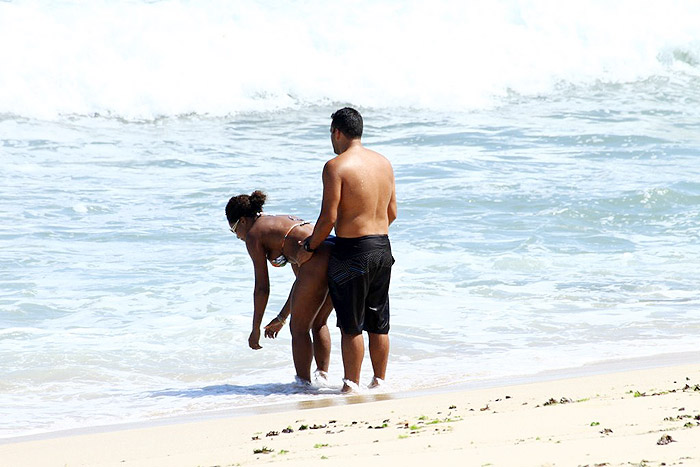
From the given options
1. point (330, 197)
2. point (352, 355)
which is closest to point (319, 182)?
point (352, 355)

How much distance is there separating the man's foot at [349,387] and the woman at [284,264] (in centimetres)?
27

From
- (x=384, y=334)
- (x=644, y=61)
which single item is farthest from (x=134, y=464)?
(x=644, y=61)

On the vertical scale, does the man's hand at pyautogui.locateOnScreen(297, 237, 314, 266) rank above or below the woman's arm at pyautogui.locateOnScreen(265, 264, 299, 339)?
above

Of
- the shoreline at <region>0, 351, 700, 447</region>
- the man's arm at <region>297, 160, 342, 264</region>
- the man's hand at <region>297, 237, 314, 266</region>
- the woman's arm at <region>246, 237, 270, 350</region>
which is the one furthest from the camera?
the woman's arm at <region>246, 237, 270, 350</region>

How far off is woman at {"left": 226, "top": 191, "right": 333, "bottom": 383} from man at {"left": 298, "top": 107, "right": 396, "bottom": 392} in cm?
11

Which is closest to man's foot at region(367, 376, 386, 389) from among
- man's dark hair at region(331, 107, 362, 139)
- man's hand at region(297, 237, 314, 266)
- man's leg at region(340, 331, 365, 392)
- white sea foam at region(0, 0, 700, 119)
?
man's leg at region(340, 331, 365, 392)

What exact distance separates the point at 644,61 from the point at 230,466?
19732 millimetres

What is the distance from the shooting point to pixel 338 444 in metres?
3.94

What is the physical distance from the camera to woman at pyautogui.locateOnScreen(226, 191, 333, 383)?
5738 millimetres

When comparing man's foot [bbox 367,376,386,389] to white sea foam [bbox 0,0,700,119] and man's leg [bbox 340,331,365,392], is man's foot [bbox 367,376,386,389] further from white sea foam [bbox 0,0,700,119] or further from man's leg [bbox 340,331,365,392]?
white sea foam [bbox 0,0,700,119]

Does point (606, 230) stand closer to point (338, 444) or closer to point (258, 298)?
point (258, 298)

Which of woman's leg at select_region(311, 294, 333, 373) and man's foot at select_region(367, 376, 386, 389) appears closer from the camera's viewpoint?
man's foot at select_region(367, 376, 386, 389)

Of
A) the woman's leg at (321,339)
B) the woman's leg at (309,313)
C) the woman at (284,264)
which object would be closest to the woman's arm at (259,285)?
the woman at (284,264)

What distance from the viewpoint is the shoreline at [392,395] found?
505 centimetres
